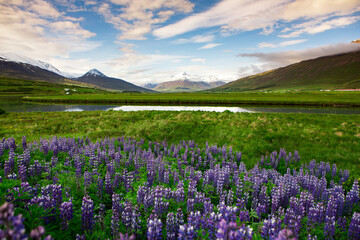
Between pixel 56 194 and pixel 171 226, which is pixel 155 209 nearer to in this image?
pixel 171 226

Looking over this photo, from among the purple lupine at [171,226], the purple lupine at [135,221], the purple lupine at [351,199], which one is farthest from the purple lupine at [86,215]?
the purple lupine at [351,199]

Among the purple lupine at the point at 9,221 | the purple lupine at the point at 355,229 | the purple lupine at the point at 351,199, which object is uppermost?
the purple lupine at the point at 9,221

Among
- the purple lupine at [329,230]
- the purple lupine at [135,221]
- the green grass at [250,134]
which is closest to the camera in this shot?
the purple lupine at [135,221]

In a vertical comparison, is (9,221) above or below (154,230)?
above

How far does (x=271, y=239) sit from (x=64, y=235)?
406cm

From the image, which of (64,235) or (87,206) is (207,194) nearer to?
(87,206)

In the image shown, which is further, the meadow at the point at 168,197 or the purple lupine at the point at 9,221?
the meadow at the point at 168,197

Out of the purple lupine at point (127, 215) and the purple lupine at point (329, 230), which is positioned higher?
the purple lupine at point (127, 215)

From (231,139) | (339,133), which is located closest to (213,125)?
(231,139)

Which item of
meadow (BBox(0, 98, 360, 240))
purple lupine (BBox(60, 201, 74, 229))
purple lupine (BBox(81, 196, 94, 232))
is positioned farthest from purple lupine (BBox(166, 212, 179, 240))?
purple lupine (BBox(60, 201, 74, 229))

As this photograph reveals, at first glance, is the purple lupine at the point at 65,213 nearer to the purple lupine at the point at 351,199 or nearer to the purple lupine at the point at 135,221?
the purple lupine at the point at 135,221

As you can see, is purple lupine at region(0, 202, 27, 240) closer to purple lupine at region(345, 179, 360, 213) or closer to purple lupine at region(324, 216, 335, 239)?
purple lupine at region(324, 216, 335, 239)

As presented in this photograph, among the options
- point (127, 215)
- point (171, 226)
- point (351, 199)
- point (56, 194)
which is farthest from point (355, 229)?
point (56, 194)

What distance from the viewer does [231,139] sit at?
1811 centimetres
